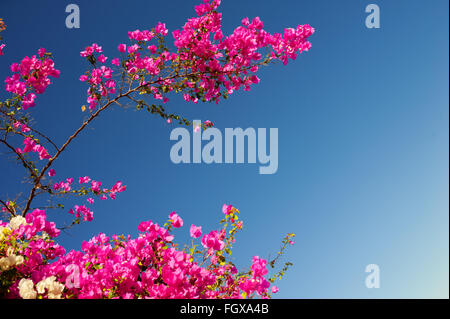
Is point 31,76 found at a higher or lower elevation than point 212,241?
higher

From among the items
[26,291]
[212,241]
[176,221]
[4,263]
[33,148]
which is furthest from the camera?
[33,148]

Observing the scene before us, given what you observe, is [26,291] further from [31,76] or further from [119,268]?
[31,76]

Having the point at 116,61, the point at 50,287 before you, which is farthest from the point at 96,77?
the point at 50,287

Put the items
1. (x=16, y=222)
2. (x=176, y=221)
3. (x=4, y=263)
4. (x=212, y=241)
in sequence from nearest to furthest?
(x=4, y=263) → (x=16, y=222) → (x=212, y=241) → (x=176, y=221)

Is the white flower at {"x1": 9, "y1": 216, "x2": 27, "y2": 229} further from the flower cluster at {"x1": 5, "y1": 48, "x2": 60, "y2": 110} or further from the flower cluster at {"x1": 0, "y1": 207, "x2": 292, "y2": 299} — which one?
the flower cluster at {"x1": 5, "y1": 48, "x2": 60, "y2": 110}

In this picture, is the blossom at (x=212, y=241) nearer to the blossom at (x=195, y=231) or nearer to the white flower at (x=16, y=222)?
the blossom at (x=195, y=231)

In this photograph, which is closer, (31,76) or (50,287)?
(50,287)

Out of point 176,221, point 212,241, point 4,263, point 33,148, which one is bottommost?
point 4,263

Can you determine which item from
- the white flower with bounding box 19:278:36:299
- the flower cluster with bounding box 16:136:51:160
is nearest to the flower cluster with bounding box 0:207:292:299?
the white flower with bounding box 19:278:36:299

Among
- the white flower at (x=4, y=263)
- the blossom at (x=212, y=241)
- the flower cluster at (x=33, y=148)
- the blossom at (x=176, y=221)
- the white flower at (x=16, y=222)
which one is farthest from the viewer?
the flower cluster at (x=33, y=148)

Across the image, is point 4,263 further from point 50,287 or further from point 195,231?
point 195,231

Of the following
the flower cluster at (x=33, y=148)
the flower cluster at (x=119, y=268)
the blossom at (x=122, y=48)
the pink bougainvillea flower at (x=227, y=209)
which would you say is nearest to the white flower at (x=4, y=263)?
the flower cluster at (x=119, y=268)
